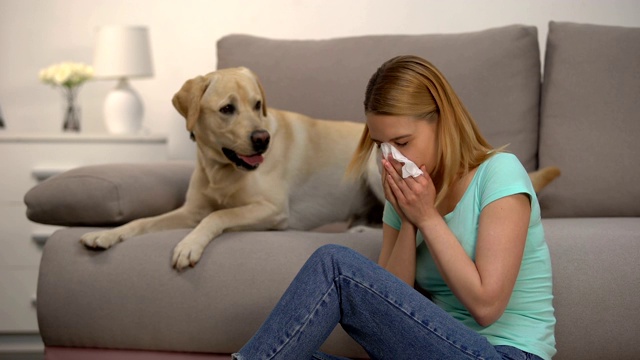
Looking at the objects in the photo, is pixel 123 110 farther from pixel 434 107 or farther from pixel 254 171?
pixel 434 107

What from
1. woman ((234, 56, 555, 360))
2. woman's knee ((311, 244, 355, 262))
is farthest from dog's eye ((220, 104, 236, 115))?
woman's knee ((311, 244, 355, 262))

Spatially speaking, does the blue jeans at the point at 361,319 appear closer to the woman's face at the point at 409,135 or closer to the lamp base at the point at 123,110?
the woman's face at the point at 409,135

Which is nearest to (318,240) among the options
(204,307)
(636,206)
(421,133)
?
(204,307)

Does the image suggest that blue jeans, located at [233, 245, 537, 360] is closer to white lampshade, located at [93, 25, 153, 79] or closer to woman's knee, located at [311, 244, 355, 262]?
woman's knee, located at [311, 244, 355, 262]

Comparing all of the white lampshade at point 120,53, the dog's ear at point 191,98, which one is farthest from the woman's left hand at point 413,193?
the white lampshade at point 120,53

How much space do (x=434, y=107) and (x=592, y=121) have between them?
1172 millimetres

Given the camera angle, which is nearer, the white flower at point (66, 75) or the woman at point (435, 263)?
the woman at point (435, 263)

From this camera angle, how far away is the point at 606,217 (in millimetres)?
2189

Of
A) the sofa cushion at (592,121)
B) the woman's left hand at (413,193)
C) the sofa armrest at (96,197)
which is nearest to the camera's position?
the woman's left hand at (413,193)

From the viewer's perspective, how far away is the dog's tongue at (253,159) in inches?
79.4

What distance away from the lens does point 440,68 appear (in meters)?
2.35

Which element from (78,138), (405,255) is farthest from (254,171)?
(78,138)

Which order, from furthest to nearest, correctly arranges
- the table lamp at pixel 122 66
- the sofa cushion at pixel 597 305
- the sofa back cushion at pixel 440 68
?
the table lamp at pixel 122 66, the sofa back cushion at pixel 440 68, the sofa cushion at pixel 597 305

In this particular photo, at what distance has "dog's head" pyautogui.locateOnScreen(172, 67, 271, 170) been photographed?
1983mm
